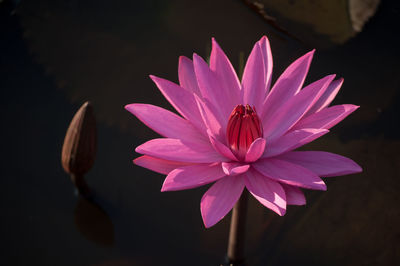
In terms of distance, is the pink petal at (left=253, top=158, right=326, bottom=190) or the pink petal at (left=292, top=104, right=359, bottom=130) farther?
the pink petal at (left=292, top=104, right=359, bottom=130)

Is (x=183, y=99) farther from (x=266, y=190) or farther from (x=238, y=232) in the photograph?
(x=238, y=232)

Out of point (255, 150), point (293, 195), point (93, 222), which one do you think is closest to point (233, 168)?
point (255, 150)

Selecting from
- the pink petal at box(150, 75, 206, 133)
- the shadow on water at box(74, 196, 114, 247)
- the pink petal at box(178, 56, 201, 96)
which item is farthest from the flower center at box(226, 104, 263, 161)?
the shadow on water at box(74, 196, 114, 247)

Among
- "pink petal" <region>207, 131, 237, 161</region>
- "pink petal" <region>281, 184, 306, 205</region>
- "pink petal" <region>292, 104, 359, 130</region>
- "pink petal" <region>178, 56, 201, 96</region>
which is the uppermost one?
"pink petal" <region>178, 56, 201, 96</region>

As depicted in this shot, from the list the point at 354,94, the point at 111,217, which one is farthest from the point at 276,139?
the point at 354,94

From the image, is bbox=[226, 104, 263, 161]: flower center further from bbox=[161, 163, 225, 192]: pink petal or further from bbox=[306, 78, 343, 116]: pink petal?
Answer: bbox=[306, 78, 343, 116]: pink petal

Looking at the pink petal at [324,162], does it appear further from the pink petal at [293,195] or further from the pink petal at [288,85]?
the pink petal at [288,85]

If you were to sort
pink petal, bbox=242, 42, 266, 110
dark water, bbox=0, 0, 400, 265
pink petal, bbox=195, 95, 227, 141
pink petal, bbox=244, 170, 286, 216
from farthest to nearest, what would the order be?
dark water, bbox=0, 0, 400, 265 < pink petal, bbox=242, 42, 266, 110 < pink petal, bbox=195, 95, 227, 141 < pink petal, bbox=244, 170, 286, 216
